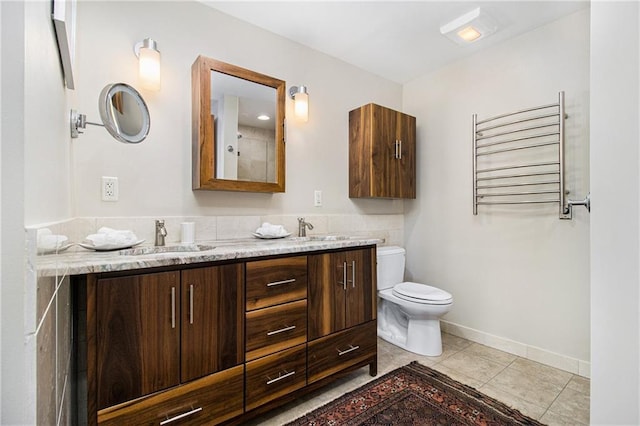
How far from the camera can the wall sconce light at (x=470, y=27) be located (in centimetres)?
199

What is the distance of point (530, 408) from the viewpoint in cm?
162

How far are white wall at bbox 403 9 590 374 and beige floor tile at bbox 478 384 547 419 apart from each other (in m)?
0.62

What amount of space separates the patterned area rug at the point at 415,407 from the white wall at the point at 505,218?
82 centimetres

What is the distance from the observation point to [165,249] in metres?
1.53

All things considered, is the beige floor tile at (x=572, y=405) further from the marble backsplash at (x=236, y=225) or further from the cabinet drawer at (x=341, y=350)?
the marble backsplash at (x=236, y=225)

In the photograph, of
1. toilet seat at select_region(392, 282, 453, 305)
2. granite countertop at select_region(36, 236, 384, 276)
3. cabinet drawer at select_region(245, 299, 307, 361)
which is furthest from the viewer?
toilet seat at select_region(392, 282, 453, 305)

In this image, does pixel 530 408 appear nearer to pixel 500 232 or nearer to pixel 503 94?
pixel 500 232

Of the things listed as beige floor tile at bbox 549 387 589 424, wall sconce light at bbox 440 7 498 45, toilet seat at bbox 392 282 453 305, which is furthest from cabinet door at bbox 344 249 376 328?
wall sconce light at bbox 440 7 498 45

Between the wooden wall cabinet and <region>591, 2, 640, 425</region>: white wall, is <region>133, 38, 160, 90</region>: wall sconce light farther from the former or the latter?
<region>591, 2, 640, 425</region>: white wall

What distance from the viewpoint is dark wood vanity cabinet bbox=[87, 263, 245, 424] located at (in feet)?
3.49

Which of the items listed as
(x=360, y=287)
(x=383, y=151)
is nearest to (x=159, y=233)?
(x=360, y=287)

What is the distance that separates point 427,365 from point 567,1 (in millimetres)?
2506

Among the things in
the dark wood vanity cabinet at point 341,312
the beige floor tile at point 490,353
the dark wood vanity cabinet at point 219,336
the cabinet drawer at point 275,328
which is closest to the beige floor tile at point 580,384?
the beige floor tile at point 490,353

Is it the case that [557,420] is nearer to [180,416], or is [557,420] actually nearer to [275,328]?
[275,328]
